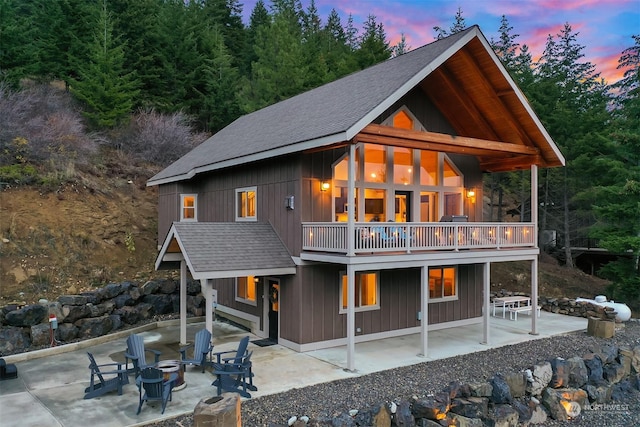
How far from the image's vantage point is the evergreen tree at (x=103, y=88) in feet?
78.9

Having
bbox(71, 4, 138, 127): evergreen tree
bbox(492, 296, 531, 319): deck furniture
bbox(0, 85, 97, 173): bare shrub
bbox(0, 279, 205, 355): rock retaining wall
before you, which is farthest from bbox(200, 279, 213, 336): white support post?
bbox(71, 4, 138, 127): evergreen tree

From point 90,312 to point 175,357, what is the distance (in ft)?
11.6

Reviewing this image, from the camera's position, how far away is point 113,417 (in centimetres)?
730

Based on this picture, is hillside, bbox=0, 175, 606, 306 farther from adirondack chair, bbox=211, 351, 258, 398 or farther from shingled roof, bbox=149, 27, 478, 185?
adirondack chair, bbox=211, 351, 258, 398

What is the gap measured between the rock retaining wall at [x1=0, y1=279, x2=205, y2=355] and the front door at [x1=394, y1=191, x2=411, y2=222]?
733cm

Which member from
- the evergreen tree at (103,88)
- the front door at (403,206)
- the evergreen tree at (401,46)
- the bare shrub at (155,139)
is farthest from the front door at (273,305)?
the evergreen tree at (401,46)

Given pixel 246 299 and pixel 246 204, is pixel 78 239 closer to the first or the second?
pixel 246 204

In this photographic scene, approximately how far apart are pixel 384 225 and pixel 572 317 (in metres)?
9.36

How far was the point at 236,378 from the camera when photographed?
8.70 m

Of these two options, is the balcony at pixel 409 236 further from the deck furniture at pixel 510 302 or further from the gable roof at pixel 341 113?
the deck furniture at pixel 510 302

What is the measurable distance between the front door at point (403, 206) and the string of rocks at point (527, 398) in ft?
17.6

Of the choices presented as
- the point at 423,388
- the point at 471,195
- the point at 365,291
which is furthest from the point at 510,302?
the point at 423,388

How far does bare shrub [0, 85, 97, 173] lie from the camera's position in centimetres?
1828

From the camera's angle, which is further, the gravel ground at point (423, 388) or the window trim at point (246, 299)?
the window trim at point (246, 299)
